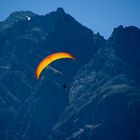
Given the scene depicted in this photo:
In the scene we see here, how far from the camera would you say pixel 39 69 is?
57.2 meters

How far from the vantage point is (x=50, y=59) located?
5538 cm

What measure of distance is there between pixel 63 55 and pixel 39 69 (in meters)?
4.72

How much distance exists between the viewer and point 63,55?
187 ft

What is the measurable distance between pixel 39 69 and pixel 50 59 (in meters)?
3.16

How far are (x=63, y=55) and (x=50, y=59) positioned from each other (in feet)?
9.23
